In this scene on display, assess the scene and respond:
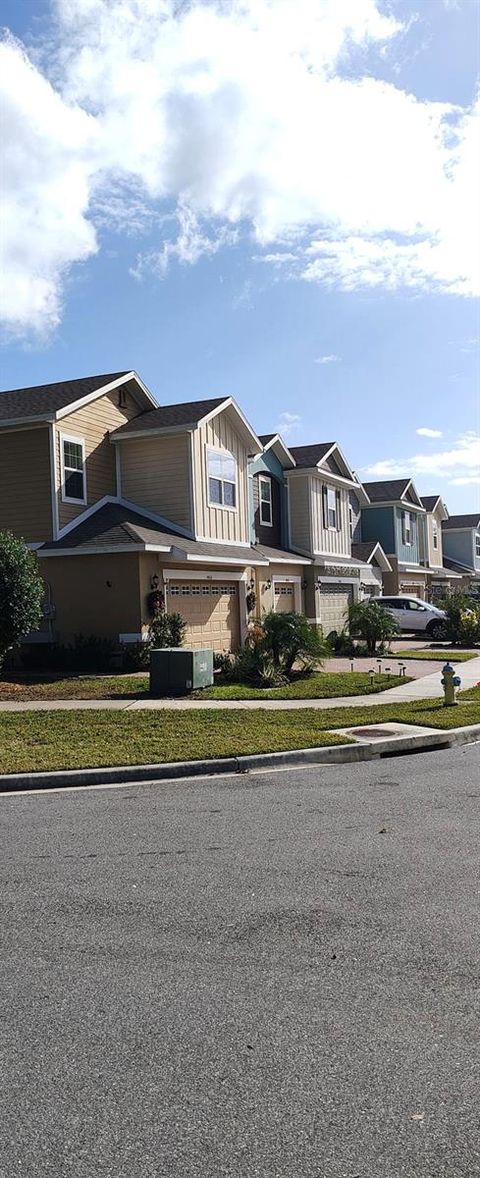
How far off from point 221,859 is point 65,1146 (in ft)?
11.0

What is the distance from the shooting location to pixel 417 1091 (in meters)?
3.29

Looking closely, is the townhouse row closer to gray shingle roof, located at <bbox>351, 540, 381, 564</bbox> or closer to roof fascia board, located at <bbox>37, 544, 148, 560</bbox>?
roof fascia board, located at <bbox>37, 544, 148, 560</bbox>

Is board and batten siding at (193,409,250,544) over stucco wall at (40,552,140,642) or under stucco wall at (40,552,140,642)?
over

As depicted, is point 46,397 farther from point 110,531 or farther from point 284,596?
point 284,596

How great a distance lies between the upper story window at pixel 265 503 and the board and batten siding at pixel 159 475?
7.10 metres

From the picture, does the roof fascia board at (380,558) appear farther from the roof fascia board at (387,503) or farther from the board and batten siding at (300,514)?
the board and batten siding at (300,514)

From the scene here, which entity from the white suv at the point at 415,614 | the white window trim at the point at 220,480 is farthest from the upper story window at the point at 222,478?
the white suv at the point at 415,614

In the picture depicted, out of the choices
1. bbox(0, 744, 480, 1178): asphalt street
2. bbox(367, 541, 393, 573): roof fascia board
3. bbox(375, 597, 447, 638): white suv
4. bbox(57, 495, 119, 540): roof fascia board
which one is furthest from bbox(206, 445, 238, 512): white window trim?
bbox(0, 744, 480, 1178): asphalt street

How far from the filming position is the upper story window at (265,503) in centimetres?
2883

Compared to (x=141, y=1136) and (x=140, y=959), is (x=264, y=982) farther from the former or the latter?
(x=141, y=1136)

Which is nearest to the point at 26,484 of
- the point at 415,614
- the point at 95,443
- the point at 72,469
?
the point at 72,469

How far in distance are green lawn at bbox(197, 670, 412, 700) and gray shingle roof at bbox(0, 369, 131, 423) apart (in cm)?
790

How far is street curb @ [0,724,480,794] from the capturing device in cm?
927

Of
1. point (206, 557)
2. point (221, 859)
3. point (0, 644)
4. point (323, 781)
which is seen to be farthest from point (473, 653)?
point (221, 859)
